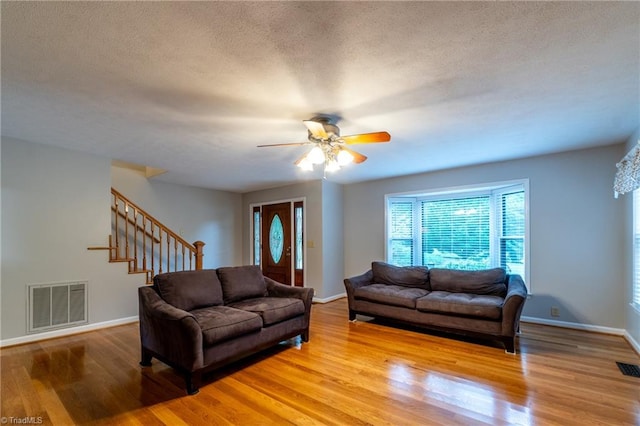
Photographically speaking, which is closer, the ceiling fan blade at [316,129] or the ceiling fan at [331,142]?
the ceiling fan blade at [316,129]

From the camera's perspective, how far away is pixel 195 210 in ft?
21.6

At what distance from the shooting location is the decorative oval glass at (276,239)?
6.60m

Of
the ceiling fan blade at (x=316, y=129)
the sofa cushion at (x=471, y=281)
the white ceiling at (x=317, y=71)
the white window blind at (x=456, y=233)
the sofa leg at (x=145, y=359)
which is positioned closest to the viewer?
the white ceiling at (x=317, y=71)

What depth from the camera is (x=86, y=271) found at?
13.5ft

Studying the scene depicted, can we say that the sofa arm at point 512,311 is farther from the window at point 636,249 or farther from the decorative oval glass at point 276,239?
the decorative oval glass at point 276,239

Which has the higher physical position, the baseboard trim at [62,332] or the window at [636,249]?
the window at [636,249]

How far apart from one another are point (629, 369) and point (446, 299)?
5.51 feet

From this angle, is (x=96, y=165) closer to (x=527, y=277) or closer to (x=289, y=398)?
(x=289, y=398)

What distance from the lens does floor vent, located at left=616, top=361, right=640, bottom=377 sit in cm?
274

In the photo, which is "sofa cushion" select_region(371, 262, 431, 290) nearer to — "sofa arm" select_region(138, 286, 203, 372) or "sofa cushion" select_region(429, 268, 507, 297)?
"sofa cushion" select_region(429, 268, 507, 297)

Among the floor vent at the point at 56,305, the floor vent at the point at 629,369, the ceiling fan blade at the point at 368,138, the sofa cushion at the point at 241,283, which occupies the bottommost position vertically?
the floor vent at the point at 629,369

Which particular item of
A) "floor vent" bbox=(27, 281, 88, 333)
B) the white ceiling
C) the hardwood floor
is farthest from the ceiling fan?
"floor vent" bbox=(27, 281, 88, 333)

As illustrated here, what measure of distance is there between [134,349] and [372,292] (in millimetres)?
3056

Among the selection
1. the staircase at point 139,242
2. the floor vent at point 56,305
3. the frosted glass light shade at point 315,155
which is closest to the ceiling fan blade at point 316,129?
the frosted glass light shade at point 315,155
